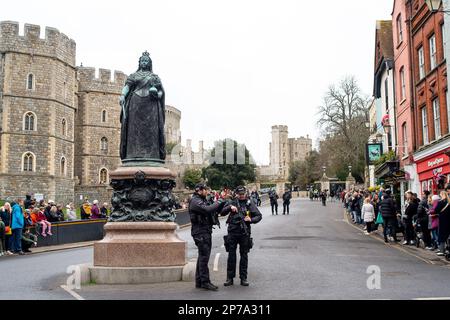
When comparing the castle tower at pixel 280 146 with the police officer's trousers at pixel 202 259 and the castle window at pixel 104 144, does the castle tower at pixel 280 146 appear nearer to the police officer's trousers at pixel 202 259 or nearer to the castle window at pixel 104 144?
the castle window at pixel 104 144

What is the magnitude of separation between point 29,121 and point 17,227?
35213 millimetres

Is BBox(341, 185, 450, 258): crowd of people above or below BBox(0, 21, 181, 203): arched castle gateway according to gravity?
below

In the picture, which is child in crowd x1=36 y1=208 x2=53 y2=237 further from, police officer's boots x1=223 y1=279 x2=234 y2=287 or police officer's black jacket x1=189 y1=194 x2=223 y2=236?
police officer's boots x1=223 y1=279 x2=234 y2=287

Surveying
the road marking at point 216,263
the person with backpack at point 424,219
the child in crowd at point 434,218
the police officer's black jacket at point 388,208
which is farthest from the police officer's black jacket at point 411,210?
the road marking at point 216,263

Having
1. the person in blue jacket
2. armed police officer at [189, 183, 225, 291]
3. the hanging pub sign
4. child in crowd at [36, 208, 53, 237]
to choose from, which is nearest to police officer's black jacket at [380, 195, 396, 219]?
armed police officer at [189, 183, 225, 291]

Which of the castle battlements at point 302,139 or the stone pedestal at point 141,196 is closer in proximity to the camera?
the stone pedestal at point 141,196

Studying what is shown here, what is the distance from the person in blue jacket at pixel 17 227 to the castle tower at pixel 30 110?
1303 inches

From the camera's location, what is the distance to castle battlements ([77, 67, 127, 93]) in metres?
60.0

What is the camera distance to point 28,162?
48375mm

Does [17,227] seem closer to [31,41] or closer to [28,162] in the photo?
[28,162]

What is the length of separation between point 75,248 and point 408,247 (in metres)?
11.5

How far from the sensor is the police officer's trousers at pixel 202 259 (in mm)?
8398

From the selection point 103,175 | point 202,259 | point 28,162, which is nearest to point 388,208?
point 202,259
